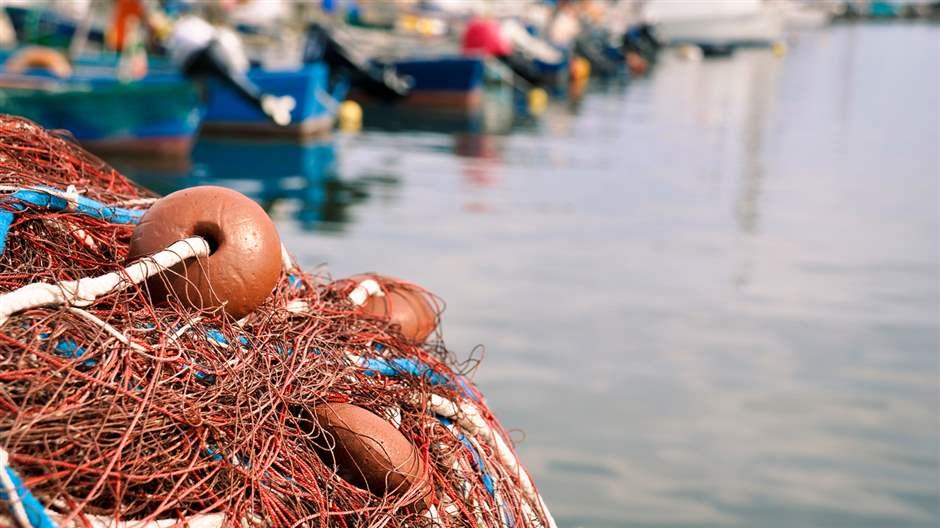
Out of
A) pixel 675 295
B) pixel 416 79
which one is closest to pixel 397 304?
pixel 675 295

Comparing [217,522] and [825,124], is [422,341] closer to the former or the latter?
[217,522]

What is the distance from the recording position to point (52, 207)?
3.01m

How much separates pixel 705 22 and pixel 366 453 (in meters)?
56.6

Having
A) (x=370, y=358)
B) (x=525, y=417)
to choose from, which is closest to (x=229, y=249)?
(x=370, y=358)

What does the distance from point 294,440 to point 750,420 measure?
4.83 meters

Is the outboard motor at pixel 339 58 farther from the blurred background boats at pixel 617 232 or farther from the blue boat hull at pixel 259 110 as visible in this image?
the blue boat hull at pixel 259 110

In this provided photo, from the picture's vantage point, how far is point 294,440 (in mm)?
2748

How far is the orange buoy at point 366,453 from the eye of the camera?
2.81 meters

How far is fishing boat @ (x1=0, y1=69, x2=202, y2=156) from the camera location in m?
13.6

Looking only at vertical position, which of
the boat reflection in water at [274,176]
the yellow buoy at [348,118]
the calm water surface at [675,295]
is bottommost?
the calm water surface at [675,295]

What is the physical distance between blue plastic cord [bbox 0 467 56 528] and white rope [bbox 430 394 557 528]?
50.0 inches

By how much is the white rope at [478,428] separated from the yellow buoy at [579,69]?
1274 inches

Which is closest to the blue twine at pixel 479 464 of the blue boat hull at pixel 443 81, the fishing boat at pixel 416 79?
the fishing boat at pixel 416 79

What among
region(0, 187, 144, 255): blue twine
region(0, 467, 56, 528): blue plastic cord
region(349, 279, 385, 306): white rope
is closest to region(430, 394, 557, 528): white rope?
region(349, 279, 385, 306): white rope
